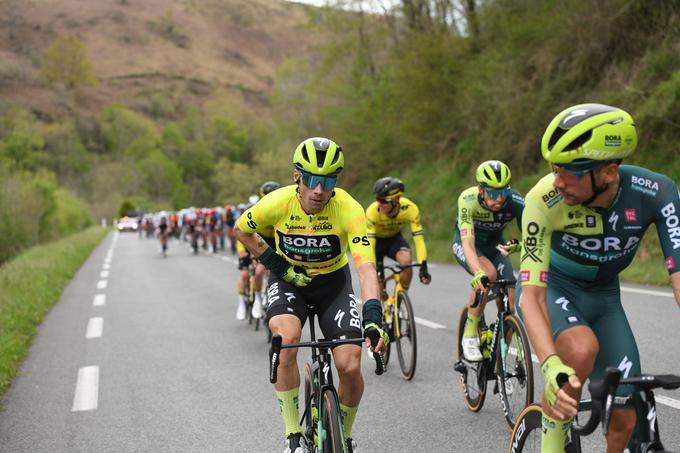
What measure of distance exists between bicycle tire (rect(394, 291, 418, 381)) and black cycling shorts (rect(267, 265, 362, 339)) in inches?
91.7

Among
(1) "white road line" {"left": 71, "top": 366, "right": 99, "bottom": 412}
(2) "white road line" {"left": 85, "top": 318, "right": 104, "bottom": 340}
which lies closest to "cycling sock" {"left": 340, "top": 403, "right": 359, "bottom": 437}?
(1) "white road line" {"left": 71, "top": 366, "right": 99, "bottom": 412}

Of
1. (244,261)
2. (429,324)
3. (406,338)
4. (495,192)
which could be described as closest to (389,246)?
(406,338)

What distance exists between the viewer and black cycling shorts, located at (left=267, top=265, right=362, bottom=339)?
4.00m

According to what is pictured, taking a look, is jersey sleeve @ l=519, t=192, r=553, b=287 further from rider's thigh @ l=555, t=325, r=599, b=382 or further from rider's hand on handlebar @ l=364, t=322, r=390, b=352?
rider's hand on handlebar @ l=364, t=322, r=390, b=352

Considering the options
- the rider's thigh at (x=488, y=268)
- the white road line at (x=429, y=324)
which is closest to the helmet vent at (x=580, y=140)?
the rider's thigh at (x=488, y=268)

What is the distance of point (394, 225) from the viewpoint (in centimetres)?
774

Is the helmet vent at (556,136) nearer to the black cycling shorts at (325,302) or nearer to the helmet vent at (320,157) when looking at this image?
the helmet vent at (320,157)

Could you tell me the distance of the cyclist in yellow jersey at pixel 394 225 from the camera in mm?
7066

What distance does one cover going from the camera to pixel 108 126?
14575 centimetres

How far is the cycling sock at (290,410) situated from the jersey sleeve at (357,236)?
0.85 metres

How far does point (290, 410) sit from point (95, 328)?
7151mm

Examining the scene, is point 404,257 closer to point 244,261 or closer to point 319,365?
point 244,261

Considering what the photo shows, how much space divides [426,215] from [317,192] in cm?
2125

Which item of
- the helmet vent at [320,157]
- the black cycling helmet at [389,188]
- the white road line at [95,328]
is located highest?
the helmet vent at [320,157]
